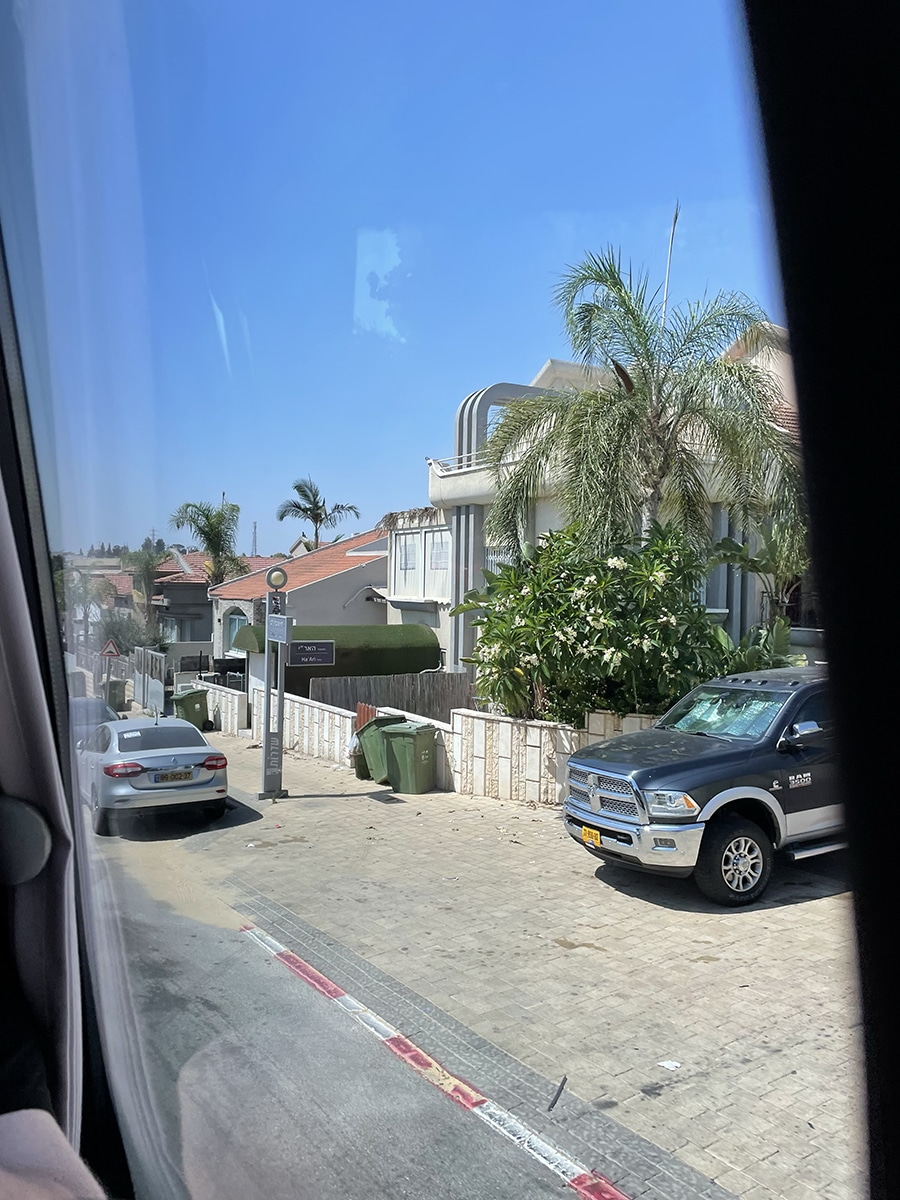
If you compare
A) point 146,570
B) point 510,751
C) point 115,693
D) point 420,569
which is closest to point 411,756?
point 510,751

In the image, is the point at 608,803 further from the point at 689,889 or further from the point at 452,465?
the point at 452,465

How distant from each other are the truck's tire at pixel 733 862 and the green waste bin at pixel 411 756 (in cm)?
526

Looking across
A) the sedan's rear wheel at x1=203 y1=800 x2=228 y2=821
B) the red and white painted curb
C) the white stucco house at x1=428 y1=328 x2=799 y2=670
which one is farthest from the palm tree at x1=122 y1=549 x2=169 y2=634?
the white stucco house at x1=428 y1=328 x2=799 y2=670

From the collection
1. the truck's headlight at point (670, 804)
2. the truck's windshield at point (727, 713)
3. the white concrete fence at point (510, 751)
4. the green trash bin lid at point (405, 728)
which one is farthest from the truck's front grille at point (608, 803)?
the green trash bin lid at point (405, 728)

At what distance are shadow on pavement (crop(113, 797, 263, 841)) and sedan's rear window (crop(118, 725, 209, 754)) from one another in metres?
0.29

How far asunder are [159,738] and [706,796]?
3.57m

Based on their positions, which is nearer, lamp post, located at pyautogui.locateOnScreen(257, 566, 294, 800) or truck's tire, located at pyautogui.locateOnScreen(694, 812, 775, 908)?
truck's tire, located at pyautogui.locateOnScreen(694, 812, 775, 908)

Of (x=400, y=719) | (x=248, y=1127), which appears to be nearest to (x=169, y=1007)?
(x=248, y=1127)

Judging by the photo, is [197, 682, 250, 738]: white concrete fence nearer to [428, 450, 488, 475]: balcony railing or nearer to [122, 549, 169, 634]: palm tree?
[428, 450, 488, 475]: balcony railing

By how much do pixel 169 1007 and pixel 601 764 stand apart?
140 inches

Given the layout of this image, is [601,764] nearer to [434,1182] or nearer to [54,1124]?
[434,1182]

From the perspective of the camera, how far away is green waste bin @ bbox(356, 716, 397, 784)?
11.0m

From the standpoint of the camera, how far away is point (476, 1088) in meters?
3.70

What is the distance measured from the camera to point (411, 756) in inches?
416
